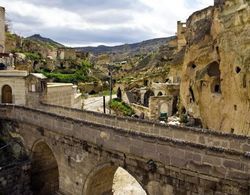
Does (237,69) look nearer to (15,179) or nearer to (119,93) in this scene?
(15,179)

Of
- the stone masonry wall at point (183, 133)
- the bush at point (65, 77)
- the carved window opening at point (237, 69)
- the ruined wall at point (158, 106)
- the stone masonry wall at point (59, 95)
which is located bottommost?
the ruined wall at point (158, 106)

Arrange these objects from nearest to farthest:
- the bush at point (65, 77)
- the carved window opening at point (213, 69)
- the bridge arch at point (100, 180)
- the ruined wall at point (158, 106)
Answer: the bridge arch at point (100, 180)
the carved window opening at point (213, 69)
the ruined wall at point (158, 106)
the bush at point (65, 77)

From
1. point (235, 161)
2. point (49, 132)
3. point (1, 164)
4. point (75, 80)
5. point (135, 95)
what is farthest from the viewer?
point (75, 80)

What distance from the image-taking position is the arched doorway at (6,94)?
765 inches

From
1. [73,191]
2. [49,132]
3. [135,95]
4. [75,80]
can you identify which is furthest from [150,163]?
[75,80]

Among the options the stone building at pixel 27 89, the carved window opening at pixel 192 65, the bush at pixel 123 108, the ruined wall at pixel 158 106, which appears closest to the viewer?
the stone building at pixel 27 89

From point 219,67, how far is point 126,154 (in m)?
16.5

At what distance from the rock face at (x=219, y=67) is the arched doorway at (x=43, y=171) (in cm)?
1207

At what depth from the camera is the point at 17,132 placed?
16.2 m

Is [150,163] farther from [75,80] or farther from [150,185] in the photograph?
[75,80]

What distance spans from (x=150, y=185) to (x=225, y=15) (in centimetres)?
1610

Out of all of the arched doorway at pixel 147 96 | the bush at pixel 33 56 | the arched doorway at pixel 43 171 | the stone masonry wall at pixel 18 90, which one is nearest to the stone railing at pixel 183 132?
the arched doorway at pixel 43 171

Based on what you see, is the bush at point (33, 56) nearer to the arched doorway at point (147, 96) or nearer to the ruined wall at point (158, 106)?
the arched doorway at point (147, 96)

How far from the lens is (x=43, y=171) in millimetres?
16297
